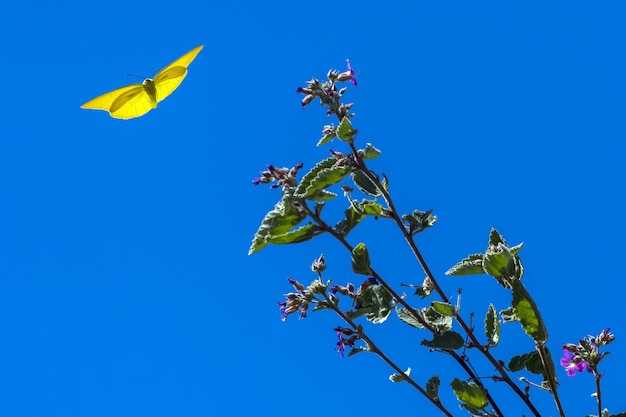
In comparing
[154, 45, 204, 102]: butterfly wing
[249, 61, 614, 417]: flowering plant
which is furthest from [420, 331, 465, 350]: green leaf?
[154, 45, 204, 102]: butterfly wing

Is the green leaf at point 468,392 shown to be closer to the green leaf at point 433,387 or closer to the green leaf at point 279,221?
the green leaf at point 433,387

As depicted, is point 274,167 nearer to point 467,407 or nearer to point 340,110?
point 340,110

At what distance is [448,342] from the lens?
228 centimetres

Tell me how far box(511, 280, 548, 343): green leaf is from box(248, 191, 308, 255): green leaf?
0.73 metres

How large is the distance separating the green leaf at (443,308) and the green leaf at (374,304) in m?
0.19

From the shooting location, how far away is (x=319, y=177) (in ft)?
7.60

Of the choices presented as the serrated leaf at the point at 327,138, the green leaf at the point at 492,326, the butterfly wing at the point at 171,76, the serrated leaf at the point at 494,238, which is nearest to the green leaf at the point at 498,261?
the serrated leaf at the point at 494,238

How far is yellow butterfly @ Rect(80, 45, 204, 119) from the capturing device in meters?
3.69

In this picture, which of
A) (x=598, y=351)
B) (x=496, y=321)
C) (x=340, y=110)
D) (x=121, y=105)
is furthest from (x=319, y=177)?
(x=121, y=105)

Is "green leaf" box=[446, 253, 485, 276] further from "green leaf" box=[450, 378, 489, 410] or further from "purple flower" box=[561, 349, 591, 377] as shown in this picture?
"purple flower" box=[561, 349, 591, 377]

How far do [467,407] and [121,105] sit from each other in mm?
2481

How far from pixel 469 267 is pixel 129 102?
2.32 meters

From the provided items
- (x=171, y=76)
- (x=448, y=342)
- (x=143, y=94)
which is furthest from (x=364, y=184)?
(x=143, y=94)

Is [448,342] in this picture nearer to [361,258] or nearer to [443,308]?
[443,308]
